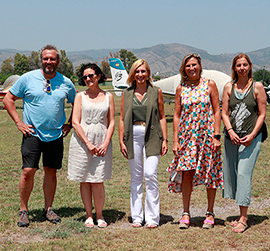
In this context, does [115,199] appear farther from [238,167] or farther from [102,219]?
[238,167]

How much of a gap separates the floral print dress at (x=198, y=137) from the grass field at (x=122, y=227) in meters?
0.60

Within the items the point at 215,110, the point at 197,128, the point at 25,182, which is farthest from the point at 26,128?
the point at 215,110

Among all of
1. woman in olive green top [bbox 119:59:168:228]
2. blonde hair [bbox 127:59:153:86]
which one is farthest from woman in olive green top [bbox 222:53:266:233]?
blonde hair [bbox 127:59:153:86]

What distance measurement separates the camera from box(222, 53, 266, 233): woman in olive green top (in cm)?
379

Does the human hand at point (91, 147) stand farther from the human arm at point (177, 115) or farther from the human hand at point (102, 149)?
the human arm at point (177, 115)

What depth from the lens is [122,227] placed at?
4043 mm

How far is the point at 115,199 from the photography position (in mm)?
5199

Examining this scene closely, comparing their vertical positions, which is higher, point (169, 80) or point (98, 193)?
point (169, 80)

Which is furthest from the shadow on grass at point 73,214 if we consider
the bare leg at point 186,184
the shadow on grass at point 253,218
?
the shadow on grass at point 253,218

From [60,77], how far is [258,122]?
7.13 feet

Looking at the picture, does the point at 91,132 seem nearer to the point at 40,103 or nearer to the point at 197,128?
the point at 40,103

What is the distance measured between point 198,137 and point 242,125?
485 millimetres

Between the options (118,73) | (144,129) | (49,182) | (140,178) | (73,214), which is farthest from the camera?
(118,73)

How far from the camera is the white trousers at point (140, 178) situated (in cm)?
387
